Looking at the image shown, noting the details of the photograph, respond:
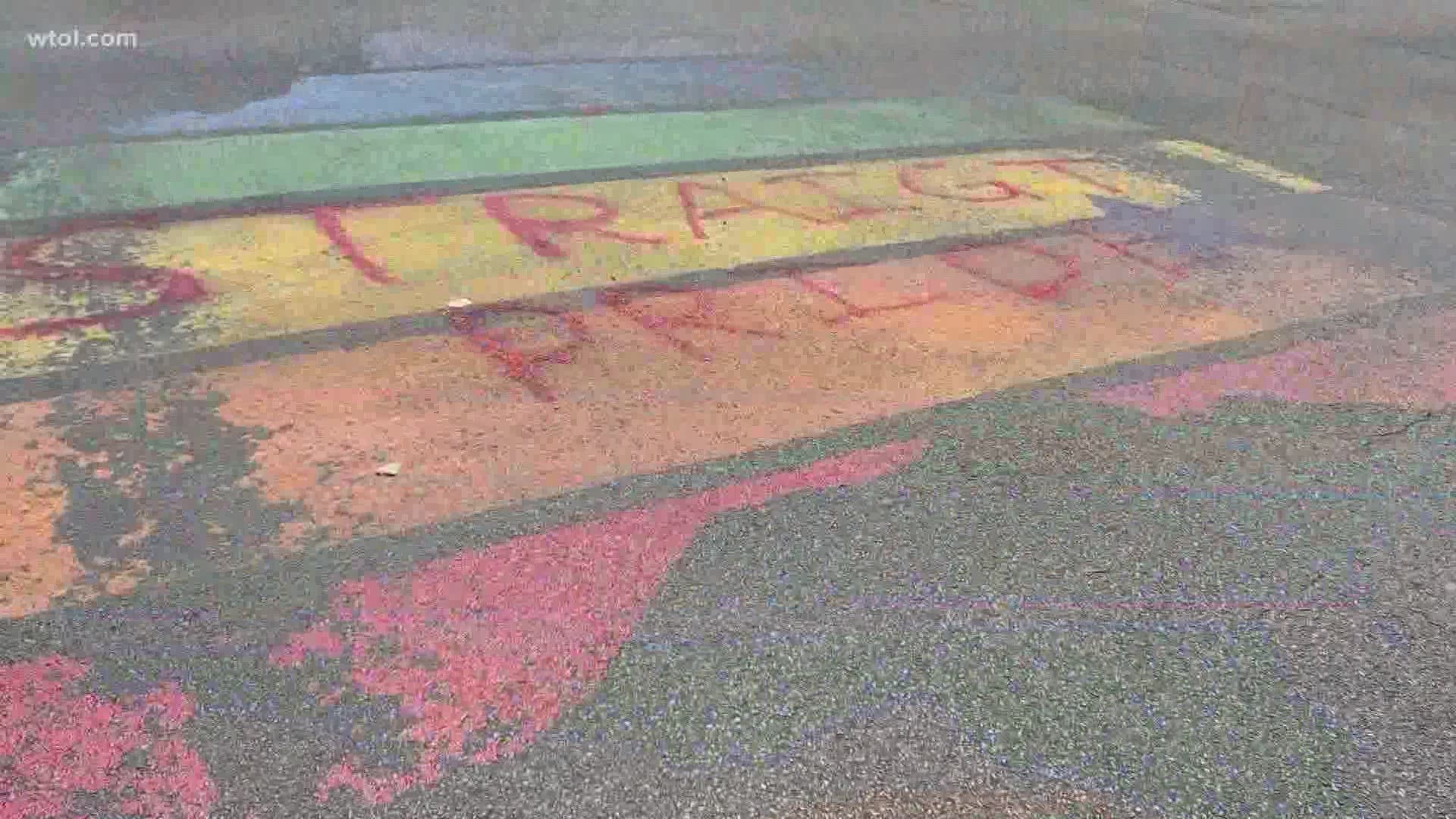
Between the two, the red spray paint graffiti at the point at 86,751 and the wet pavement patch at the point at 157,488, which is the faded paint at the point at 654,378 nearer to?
the wet pavement patch at the point at 157,488

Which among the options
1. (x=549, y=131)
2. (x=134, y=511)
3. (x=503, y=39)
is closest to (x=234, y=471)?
(x=134, y=511)

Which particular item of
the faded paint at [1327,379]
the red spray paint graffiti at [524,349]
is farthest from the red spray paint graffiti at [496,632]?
the faded paint at [1327,379]

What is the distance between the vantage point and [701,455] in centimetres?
376

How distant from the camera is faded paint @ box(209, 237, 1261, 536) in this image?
3.57 meters

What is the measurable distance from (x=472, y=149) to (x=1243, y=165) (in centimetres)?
507

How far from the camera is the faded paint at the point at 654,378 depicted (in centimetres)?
357

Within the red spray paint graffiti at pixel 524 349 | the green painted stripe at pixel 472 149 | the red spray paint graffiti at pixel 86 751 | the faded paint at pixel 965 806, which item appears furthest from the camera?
the green painted stripe at pixel 472 149

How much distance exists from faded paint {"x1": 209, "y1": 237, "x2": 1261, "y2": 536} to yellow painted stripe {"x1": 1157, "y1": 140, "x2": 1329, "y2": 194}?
2685mm

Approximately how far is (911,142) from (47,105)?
5402 mm

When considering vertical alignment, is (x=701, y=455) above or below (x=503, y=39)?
below

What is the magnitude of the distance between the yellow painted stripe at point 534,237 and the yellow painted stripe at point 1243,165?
836mm

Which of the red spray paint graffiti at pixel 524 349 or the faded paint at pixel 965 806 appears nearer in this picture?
the faded paint at pixel 965 806

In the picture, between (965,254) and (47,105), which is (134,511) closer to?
(965,254)

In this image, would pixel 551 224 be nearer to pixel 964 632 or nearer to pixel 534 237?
pixel 534 237
